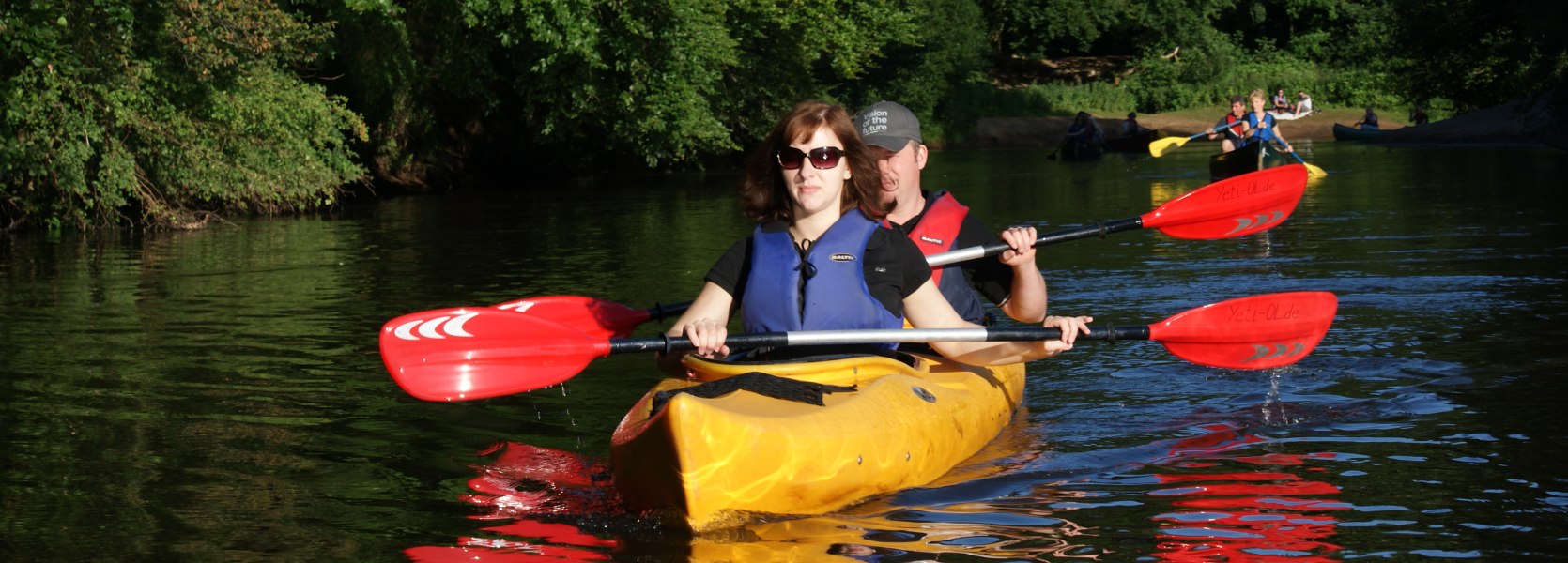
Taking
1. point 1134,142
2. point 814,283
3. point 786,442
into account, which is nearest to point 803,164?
point 814,283

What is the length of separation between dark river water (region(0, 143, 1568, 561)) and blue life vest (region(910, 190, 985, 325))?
55 cm

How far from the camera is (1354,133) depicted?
34438mm

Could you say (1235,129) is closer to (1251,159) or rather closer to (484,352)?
(1251,159)

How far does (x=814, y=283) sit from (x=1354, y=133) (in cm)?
3139

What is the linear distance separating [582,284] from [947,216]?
547 cm

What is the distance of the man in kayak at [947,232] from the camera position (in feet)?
20.1

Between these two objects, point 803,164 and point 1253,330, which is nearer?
point 803,164

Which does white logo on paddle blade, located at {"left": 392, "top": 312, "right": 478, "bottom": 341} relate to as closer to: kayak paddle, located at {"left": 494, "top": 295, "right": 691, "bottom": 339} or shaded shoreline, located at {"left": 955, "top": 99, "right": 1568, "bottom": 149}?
Result: kayak paddle, located at {"left": 494, "top": 295, "right": 691, "bottom": 339}

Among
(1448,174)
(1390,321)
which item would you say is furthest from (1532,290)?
(1448,174)

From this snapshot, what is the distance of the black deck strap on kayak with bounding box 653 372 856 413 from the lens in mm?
4957

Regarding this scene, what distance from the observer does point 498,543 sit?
4.77 metres

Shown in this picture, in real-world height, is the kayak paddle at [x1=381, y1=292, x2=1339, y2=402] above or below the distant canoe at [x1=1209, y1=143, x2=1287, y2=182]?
below

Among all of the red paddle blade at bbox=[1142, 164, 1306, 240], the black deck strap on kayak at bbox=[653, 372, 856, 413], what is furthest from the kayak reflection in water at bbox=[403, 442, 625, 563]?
the red paddle blade at bbox=[1142, 164, 1306, 240]

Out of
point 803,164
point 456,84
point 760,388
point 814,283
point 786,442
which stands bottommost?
point 786,442
